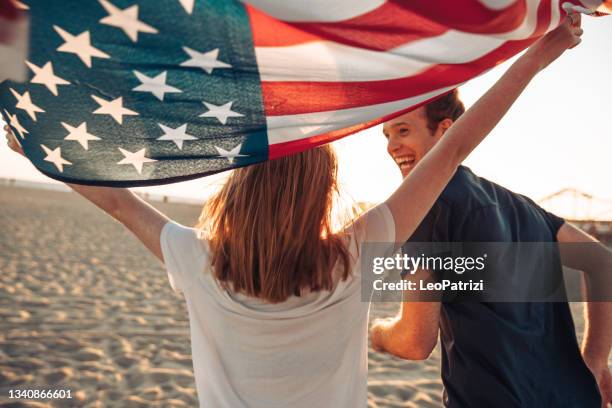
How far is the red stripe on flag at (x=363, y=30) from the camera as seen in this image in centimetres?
128

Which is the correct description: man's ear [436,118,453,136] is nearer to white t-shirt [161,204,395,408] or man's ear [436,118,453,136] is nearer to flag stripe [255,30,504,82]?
flag stripe [255,30,504,82]

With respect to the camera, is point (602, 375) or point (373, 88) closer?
point (373, 88)

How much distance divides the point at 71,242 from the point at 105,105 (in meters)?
11.3

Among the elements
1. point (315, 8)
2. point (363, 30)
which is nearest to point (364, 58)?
point (363, 30)

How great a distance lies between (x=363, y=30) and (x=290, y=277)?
0.79 meters

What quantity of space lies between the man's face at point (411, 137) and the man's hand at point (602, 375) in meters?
0.94

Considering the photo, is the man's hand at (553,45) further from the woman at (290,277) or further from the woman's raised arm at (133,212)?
the woman's raised arm at (133,212)

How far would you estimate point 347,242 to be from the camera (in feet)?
3.83

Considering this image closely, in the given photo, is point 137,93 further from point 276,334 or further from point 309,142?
point 276,334

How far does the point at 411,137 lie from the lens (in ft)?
5.99

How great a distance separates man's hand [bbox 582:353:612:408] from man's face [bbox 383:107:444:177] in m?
0.94

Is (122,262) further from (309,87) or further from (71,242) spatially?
(309,87)

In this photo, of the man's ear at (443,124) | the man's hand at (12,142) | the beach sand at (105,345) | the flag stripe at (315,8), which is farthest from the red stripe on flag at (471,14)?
the beach sand at (105,345)

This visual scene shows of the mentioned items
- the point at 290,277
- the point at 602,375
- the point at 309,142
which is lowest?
the point at 602,375
